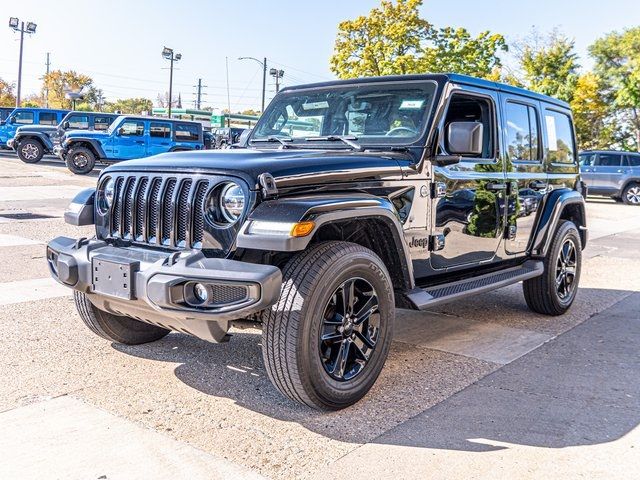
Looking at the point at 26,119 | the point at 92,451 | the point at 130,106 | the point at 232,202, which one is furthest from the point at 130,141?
the point at 130,106

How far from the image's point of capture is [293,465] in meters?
2.90

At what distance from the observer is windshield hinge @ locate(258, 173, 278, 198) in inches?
128

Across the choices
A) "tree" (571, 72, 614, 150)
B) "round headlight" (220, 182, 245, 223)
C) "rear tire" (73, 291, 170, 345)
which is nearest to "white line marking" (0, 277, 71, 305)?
"rear tire" (73, 291, 170, 345)

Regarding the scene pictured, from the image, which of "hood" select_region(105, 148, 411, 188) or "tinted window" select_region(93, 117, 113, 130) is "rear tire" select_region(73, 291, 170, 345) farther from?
"tinted window" select_region(93, 117, 113, 130)

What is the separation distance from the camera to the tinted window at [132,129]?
797 inches

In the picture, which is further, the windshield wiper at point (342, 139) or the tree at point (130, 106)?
the tree at point (130, 106)

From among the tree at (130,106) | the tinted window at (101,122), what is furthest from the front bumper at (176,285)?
the tree at (130,106)

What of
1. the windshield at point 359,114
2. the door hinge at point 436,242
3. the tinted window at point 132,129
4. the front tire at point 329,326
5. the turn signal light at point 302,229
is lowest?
the front tire at point 329,326

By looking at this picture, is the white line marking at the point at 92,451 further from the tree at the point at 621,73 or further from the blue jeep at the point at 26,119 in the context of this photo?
the tree at the point at 621,73

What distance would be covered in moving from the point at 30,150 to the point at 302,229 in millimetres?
23051

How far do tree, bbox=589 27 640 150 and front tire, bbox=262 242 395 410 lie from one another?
35023 mm

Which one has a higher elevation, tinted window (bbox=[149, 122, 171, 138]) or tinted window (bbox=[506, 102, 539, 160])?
tinted window (bbox=[149, 122, 171, 138])

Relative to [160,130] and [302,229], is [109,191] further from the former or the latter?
[160,130]

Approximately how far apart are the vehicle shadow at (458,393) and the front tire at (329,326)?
173 millimetres
